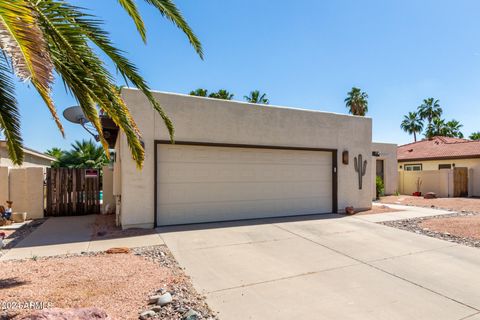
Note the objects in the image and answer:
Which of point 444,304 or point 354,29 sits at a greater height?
point 354,29

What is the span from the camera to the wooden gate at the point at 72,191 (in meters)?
10.2

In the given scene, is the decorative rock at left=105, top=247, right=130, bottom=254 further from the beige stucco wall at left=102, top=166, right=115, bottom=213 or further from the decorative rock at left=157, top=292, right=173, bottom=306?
the beige stucco wall at left=102, top=166, right=115, bottom=213

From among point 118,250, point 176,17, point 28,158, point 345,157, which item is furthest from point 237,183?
point 28,158

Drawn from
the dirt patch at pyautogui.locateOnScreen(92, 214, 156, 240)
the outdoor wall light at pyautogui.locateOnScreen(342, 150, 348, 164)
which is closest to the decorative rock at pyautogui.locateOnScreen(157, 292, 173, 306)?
the dirt patch at pyautogui.locateOnScreen(92, 214, 156, 240)

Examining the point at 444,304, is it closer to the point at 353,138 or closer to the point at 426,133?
the point at 353,138

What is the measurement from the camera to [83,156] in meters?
22.4

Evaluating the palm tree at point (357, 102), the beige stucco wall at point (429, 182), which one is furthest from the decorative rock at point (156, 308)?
the palm tree at point (357, 102)

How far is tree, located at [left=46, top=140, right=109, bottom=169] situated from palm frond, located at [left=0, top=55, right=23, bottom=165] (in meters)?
19.2

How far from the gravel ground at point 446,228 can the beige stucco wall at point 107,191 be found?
987 cm

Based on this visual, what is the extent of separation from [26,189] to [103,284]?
313 inches

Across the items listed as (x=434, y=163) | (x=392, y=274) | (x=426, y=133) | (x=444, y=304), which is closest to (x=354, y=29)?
(x=392, y=274)

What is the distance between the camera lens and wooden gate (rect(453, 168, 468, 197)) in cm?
1806

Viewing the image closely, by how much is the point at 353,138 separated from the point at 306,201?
3283mm

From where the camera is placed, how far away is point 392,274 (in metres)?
4.73
